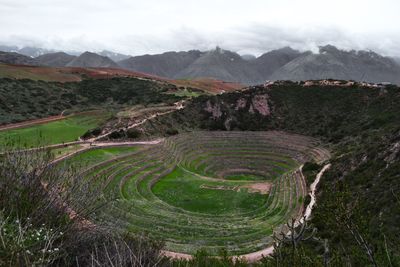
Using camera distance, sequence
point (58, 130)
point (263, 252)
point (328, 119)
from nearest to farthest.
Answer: point (263, 252) < point (58, 130) < point (328, 119)

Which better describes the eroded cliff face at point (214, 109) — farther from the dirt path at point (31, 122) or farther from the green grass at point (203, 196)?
the dirt path at point (31, 122)

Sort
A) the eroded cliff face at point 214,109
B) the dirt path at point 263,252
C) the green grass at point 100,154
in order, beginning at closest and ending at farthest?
the dirt path at point 263,252 → the green grass at point 100,154 → the eroded cliff face at point 214,109

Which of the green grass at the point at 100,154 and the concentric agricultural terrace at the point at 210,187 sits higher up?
the green grass at the point at 100,154

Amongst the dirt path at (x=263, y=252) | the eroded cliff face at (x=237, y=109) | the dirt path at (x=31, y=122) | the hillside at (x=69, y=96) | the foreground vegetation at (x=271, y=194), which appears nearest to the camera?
the foreground vegetation at (x=271, y=194)

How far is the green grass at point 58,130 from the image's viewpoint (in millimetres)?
40406

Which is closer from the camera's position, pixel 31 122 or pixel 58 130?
pixel 58 130

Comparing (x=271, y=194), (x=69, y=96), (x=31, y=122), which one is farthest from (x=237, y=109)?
(x=69, y=96)

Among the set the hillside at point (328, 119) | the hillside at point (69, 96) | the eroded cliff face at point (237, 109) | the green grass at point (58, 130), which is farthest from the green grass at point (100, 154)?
the hillside at point (69, 96)

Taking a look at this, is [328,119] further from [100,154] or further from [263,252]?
[263,252]

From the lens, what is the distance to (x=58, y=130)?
160 feet

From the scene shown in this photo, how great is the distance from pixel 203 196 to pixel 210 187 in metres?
2.16

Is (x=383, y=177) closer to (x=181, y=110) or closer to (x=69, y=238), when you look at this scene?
(x=69, y=238)

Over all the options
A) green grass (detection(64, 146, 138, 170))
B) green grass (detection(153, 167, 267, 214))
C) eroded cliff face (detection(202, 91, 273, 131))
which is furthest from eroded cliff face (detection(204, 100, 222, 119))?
green grass (detection(153, 167, 267, 214))

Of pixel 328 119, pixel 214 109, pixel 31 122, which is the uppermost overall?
pixel 328 119
